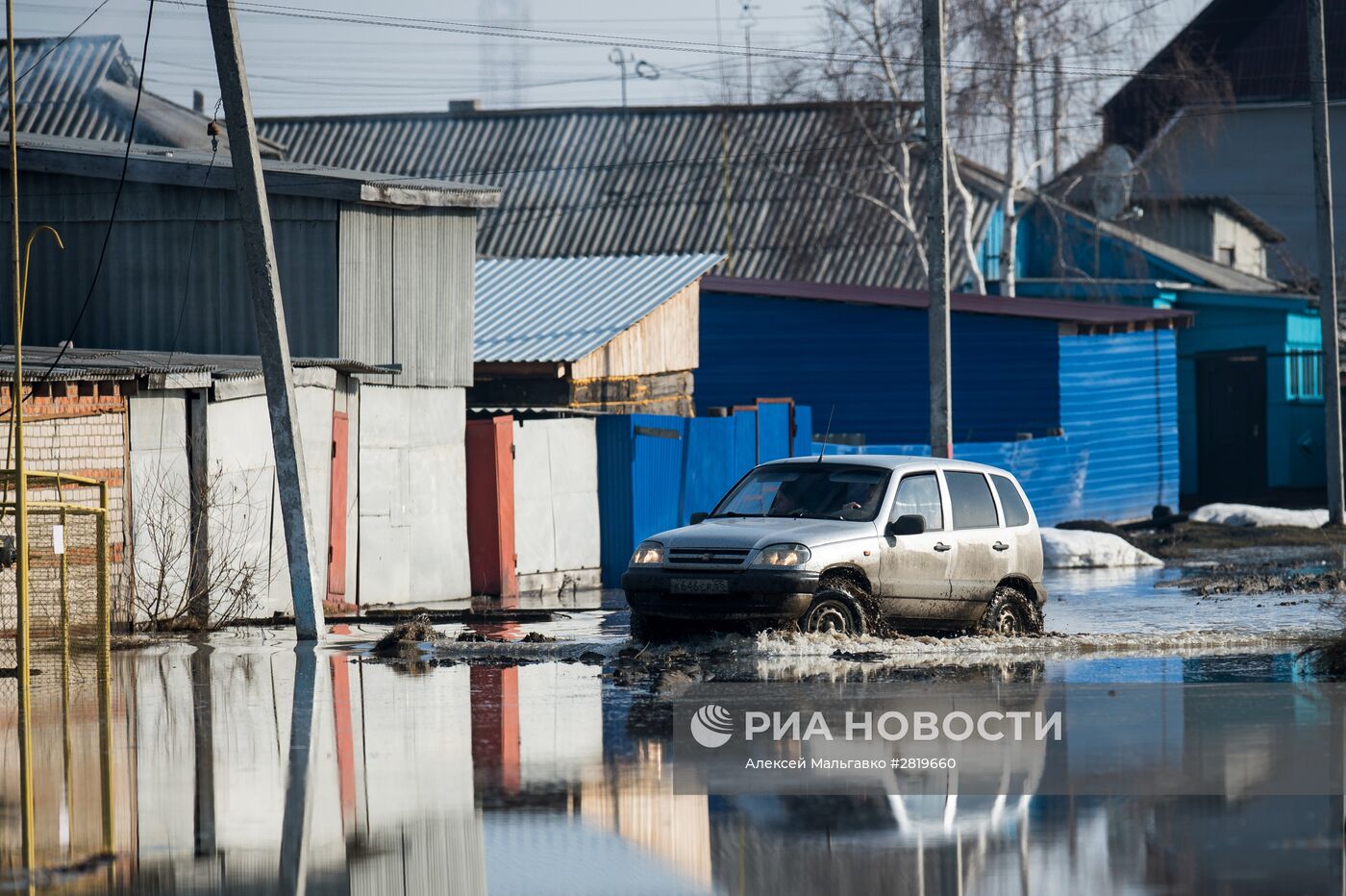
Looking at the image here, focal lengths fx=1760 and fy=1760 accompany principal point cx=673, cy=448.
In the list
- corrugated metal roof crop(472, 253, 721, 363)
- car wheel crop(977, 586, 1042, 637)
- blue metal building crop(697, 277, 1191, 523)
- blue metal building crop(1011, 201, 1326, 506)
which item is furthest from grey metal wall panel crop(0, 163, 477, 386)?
blue metal building crop(1011, 201, 1326, 506)

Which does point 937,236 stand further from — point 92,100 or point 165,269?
point 92,100

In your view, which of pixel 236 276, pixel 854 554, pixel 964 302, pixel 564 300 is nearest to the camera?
pixel 854 554

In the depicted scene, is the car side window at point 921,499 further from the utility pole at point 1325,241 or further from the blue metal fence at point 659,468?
the utility pole at point 1325,241

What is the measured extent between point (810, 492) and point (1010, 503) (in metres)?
1.99

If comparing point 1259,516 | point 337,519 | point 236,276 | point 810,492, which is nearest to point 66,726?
point 810,492

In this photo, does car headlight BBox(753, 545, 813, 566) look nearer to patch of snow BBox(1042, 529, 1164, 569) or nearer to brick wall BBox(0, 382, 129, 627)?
brick wall BBox(0, 382, 129, 627)

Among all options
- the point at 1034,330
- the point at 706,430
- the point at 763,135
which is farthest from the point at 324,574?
the point at 763,135

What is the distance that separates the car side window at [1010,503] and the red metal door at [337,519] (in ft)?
23.0

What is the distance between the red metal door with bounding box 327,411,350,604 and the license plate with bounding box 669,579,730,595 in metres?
6.15

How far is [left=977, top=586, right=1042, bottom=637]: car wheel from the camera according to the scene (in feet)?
48.2

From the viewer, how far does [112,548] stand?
1526 cm

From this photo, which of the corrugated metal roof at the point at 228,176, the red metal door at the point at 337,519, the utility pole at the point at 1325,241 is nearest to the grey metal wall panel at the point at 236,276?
the corrugated metal roof at the point at 228,176

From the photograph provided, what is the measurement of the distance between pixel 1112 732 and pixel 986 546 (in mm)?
4500

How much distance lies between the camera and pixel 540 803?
8414 millimetres
